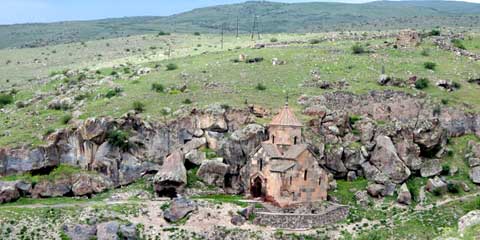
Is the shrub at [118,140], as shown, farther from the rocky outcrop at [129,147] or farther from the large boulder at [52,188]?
the large boulder at [52,188]

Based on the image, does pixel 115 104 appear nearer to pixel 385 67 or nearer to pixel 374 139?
pixel 374 139

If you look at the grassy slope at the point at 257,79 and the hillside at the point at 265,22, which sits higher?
the grassy slope at the point at 257,79

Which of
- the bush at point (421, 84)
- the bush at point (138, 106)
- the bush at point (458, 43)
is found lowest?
the bush at point (138, 106)

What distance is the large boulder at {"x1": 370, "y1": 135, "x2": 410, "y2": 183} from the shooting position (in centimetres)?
5591

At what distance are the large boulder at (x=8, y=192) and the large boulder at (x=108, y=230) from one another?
7710mm

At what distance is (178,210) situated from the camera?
4938 cm

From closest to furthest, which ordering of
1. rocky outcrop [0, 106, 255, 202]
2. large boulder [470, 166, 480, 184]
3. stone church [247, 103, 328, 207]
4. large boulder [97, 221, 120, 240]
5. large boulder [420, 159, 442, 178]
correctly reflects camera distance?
large boulder [97, 221, 120, 240]
stone church [247, 103, 328, 207]
rocky outcrop [0, 106, 255, 202]
large boulder [470, 166, 480, 184]
large boulder [420, 159, 442, 178]

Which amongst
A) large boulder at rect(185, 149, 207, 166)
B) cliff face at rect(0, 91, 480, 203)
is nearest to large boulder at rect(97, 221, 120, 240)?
cliff face at rect(0, 91, 480, 203)

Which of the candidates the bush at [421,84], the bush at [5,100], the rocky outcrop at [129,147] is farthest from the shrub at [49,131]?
the bush at [421,84]

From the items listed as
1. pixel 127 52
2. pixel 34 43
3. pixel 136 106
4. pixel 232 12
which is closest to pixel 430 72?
pixel 136 106

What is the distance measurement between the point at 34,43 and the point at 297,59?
66291 millimetres

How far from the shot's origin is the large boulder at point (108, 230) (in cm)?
4622

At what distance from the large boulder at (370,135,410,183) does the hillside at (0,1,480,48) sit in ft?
213

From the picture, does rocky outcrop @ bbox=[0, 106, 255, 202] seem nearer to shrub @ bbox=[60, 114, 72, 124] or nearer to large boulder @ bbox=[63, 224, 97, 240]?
shrub @ bbox=[60, 114, 72, 124]
